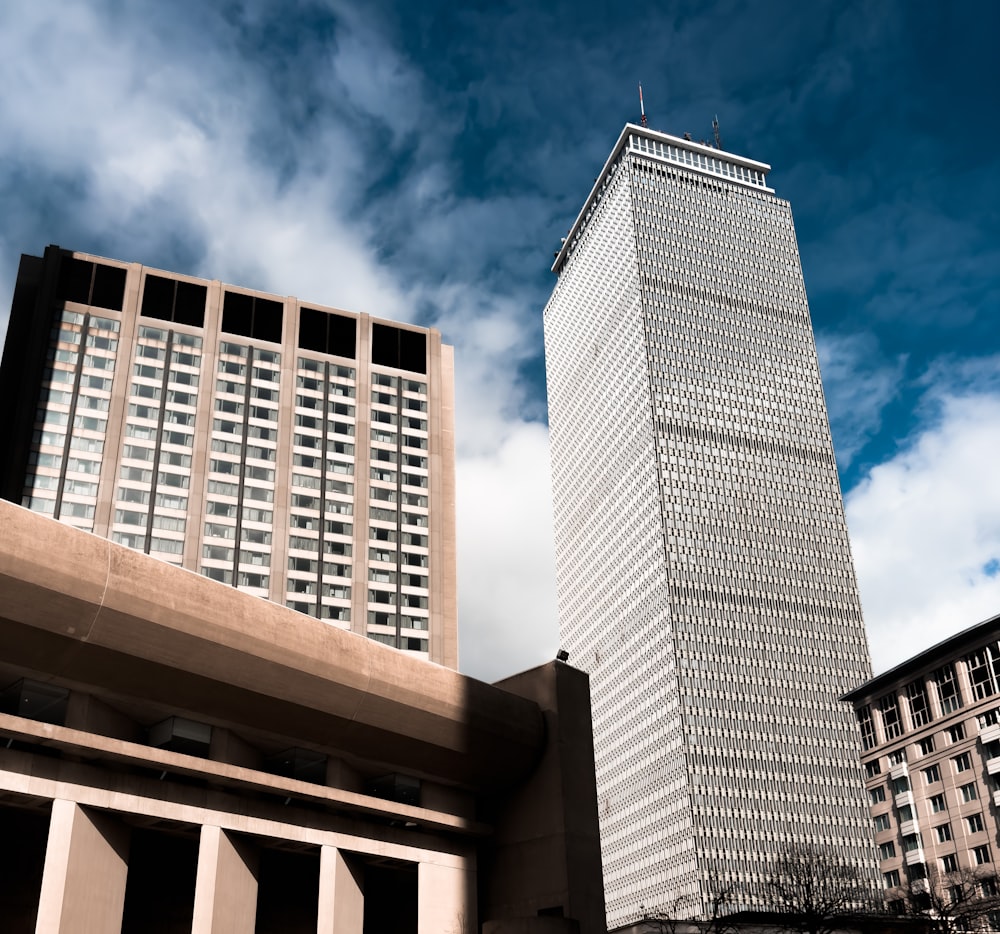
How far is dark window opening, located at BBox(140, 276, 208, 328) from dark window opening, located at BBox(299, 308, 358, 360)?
38.1 ft

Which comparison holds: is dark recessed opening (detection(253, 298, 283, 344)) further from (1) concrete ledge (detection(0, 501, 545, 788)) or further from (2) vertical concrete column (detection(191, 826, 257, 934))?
(2) vertical concrete column (detection(191, 826, 257, 934))

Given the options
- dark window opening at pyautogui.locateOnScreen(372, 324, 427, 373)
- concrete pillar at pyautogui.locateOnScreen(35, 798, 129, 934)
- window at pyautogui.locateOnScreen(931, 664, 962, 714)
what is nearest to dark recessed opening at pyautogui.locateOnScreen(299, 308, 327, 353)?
dark window opening at pyautogui.locateOnScreen(372, 324, 427, 373)

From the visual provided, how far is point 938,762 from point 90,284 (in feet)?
349

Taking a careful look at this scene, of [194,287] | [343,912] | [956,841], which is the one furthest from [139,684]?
[956,841]

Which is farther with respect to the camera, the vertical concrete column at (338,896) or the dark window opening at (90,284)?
the dark window opening at (90,284)

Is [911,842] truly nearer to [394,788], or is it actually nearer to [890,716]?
[890,716]

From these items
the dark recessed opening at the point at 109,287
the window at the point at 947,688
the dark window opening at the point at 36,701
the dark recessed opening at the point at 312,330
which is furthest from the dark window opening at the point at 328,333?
the dark window opening at the point at 36,701

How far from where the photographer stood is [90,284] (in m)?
125

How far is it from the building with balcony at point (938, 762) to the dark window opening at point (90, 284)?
98.1 metres

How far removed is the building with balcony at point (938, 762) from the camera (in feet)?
377

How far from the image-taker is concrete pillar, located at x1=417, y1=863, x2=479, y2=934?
57.0 metres

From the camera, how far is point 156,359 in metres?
124

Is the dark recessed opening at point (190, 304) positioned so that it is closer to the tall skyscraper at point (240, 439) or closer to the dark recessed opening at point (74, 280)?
the tall skyscraper at point (240, 439)

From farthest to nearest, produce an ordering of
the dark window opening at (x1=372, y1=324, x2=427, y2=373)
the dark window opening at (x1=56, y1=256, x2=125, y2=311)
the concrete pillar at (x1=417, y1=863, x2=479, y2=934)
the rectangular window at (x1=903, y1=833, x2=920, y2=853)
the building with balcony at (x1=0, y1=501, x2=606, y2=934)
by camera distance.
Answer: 1. the dark window opening at (x1=372, y1=324, x2=427, y2=373)
2. the dark window opening at (x1=56, y1=256, x2=125, y2=311)
3. the rectangular window at (x1=903, y1=833, x2=920, y2=853)
4. the concrete pillar at (x1=417, y1=863, x2=479, y2=934)
5. the building with balcony at (x1=0, y1=501, x2=606, y2=934)
